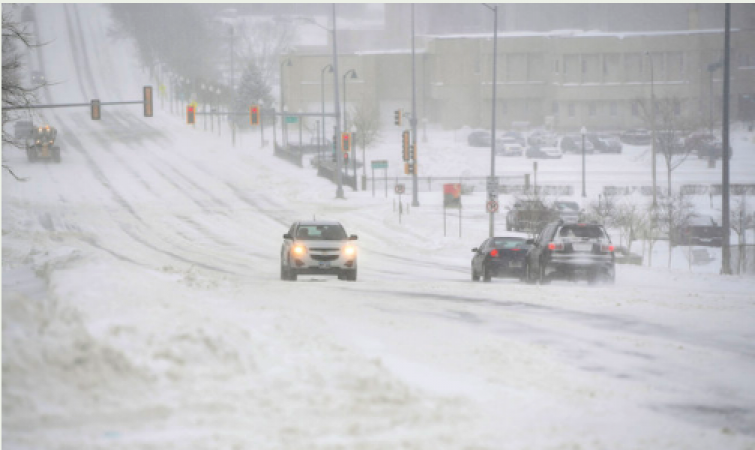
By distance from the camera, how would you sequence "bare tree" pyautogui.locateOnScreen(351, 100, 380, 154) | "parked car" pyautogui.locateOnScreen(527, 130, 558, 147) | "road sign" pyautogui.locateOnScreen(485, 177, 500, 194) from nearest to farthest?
"road sign" pyautogui.locateOnScreen(485, 177, 500, 194) → "bare tree" pyautogui.locateOnScreen(351, 100, 380, 154) → "parked car" pyautogui.locateOnScreen(527, 130, 558, 147)

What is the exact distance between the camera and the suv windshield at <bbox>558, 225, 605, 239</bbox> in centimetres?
2431

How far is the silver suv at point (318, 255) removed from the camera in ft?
80.3

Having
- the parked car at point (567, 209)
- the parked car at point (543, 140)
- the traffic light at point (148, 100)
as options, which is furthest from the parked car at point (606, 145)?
the traffic light at point (148, 100)

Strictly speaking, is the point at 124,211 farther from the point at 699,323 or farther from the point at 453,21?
the point at 453,21

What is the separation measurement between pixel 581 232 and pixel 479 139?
72.5 meters

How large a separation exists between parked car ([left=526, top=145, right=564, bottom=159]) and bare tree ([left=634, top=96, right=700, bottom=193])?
25.1 ft

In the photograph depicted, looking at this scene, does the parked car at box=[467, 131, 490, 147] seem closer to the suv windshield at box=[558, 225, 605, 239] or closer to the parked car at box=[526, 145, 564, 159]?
the parked car at box=[526, 145, 564, 159]

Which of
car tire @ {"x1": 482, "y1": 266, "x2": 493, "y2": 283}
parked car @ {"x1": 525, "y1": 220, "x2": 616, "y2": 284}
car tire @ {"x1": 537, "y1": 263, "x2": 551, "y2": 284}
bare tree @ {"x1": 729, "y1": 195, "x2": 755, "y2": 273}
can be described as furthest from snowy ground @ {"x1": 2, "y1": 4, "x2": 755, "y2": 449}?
bare tree @ {"x1": 729, "y1": 195, "x2": 755, "y2": 273}

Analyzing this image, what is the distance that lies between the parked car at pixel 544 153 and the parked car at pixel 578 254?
64989 mm

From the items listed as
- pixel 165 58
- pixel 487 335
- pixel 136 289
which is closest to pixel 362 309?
pixel 487 335

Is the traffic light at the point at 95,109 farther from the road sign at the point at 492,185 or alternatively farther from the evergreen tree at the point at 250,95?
the evergreen tree at the point at 250,95

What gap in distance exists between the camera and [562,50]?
107 meters

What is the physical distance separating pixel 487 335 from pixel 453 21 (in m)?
138

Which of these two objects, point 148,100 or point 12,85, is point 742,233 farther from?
point 148,100
